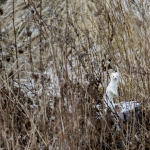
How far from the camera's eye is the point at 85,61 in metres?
4.38

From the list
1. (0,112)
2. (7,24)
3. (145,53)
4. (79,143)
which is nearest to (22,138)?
(0,112)

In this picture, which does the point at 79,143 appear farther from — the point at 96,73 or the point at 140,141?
the point at 96,73

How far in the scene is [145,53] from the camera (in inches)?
172

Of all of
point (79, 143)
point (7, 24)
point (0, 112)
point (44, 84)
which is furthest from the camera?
point (7, 24)

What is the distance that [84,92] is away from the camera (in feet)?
12.6

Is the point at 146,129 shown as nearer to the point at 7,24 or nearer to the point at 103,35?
the point at 103,35

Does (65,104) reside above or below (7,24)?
below

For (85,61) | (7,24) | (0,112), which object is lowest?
(0,112)

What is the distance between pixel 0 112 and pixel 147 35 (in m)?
1.36

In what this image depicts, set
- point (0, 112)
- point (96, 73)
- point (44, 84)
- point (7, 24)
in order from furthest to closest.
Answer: point (7, 24) → point (96, 73) → point (44, 84) → point (0, 112)

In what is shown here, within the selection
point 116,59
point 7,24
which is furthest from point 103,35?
point 7,24

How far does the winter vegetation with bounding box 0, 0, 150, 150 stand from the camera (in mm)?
3352

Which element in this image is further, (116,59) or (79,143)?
(116,59)

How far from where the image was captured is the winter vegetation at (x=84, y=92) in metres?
3.35
